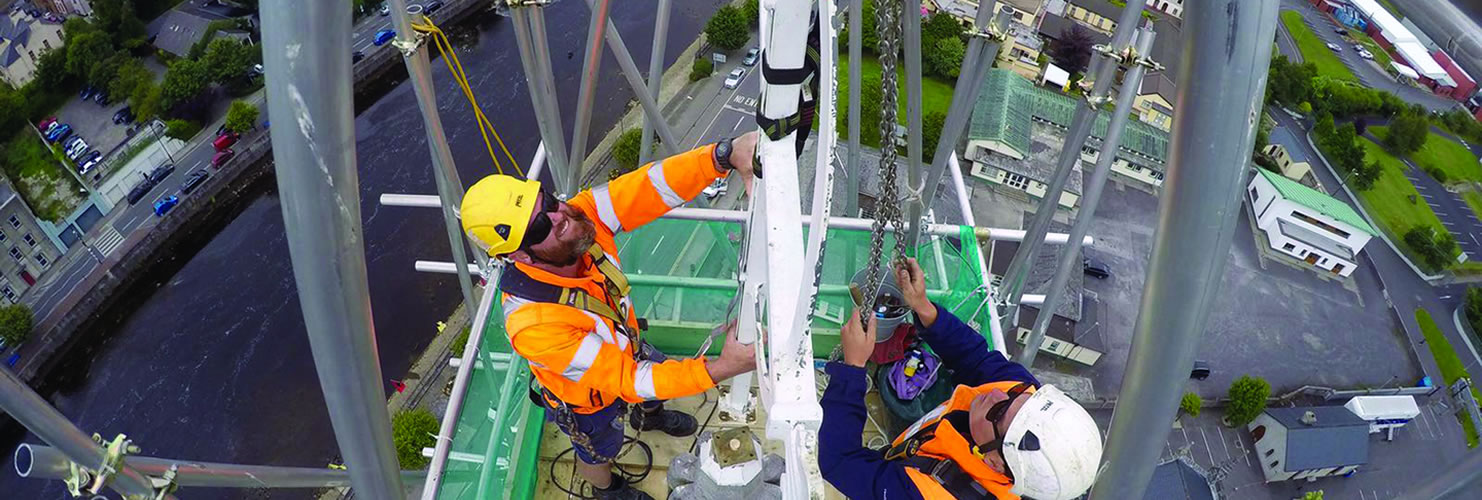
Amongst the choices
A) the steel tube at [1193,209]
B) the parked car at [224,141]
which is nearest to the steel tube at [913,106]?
the steel tube at [1193,209]

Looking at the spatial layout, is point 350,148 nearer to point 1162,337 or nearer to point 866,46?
point 1162,337

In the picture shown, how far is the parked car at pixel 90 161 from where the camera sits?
83.6 feet

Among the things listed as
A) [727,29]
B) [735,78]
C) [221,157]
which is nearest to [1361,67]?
[735,78]

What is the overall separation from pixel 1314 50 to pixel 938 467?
3937 cm

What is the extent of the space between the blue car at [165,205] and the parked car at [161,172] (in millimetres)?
1054

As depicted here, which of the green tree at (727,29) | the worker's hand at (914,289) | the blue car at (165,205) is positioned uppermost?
the worker's hand at (914,289)

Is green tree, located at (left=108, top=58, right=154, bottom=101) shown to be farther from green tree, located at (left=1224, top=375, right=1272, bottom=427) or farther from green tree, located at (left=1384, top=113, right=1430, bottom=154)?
green tree, located at (left=1384, top=113, right=1430, bottom=154)

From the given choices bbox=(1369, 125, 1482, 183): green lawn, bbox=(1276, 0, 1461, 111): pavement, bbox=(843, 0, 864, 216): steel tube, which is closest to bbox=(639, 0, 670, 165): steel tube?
bbox=(843, 0, 864, 216): steel tube

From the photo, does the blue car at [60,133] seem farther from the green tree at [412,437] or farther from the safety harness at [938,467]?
the safety harness at [938,467]

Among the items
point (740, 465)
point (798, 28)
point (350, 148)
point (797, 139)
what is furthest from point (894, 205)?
point (350, 148)

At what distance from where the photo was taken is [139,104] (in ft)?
89.3

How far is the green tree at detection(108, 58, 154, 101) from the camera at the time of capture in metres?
27.8

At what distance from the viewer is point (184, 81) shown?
89.9ft

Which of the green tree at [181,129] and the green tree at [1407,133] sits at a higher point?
the green tree at [181,129]
